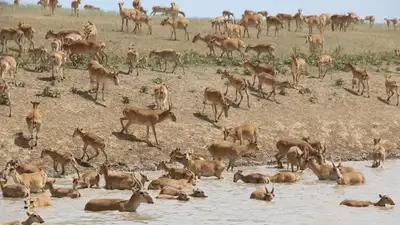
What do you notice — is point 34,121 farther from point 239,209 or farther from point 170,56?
point 170,56

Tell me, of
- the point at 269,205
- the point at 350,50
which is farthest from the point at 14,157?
the point at 350,50

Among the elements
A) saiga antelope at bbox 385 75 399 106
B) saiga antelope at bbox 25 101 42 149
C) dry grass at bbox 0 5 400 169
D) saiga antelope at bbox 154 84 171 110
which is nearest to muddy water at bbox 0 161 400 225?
saiga antelope at bbox 25 101 42 149

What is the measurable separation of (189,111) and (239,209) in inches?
406

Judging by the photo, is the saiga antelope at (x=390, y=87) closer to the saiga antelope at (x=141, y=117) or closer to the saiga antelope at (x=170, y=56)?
the saiga antelope at (x=170, y=56)

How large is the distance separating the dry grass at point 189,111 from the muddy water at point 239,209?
3437 mm

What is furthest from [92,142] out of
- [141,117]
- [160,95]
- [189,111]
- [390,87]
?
[390,87]

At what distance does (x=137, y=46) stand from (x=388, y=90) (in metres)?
11.2

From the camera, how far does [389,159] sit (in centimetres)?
2681

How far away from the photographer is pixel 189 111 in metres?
27.5

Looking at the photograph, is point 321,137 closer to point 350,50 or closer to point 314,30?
point 350,50

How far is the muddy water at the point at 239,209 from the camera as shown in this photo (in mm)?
16125

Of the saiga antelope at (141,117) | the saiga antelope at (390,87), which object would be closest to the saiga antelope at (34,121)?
the saiga antelope at (141,117)

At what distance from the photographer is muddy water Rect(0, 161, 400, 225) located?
16125 millimetres

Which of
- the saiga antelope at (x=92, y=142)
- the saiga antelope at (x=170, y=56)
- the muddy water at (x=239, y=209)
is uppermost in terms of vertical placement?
the saiga antelope at (x=170, y=56)
